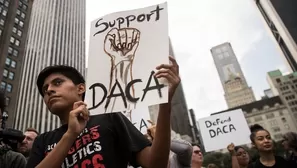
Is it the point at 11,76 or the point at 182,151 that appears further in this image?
the point at 11,76

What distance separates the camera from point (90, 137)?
5.24 ft

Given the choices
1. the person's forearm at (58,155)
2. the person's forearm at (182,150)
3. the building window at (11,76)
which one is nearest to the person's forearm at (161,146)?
the person's forearm at (58,155)

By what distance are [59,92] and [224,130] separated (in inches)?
200

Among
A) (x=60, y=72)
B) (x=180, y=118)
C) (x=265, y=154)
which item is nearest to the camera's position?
(x=60, y=72)

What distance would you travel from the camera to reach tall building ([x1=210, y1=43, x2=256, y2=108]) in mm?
148750

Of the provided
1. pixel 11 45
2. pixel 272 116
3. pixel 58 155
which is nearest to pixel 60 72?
pixel 58 155

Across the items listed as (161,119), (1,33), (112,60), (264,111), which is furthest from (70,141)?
(264,111)

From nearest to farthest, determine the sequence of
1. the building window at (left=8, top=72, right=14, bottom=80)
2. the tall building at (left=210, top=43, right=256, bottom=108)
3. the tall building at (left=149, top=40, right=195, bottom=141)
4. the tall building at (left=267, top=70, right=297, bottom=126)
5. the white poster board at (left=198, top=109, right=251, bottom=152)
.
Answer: the white poster board at (left=198, top=109, right=251, bottom=152)
the building window at (left=8, top=72, right=14, bottom=80)
the tall building at (left=149, top=40, right=195, bottom=141)
the tall building at (left=267, top=70, right=297, bottom=126)
the tall building at (left=210, top=43, right=256, bottom=108)

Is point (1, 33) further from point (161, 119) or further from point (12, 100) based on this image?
point (161, 119)

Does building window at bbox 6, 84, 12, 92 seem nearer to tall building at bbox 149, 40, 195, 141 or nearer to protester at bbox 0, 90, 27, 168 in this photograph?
protester at bbox 0, 90, 27, 168

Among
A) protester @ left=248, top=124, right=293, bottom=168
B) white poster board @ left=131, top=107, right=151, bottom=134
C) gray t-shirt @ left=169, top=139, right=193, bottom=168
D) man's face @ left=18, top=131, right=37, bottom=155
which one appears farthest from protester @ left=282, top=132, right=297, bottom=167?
man's face @ left=18, top=131, right=37, bottom=155

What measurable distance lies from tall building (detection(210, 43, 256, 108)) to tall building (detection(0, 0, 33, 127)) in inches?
5129

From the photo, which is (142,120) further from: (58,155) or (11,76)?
(11,76)

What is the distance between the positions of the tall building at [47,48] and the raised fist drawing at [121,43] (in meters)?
74.4
